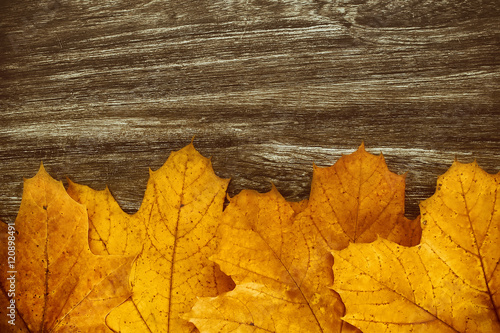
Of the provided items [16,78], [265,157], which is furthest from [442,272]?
[16,78]

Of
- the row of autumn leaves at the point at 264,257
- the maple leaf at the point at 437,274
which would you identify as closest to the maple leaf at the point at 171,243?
the row of autumn leaves at the point at 264,257

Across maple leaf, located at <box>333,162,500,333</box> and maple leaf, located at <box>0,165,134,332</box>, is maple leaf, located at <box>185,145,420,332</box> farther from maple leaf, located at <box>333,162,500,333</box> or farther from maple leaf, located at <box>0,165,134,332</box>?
maple leaf, located at <box>0,165,134,332</box>

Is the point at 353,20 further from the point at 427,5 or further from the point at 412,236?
the point at 412,236

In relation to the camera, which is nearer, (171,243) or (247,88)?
(171,243)

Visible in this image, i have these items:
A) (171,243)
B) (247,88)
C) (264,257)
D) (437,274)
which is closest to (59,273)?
(171,243)

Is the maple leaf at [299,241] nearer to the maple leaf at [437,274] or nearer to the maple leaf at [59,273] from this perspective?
the maple leaf at [437,274]

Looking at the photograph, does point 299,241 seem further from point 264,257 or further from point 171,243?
point 171,243

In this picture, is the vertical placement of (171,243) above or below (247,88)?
below

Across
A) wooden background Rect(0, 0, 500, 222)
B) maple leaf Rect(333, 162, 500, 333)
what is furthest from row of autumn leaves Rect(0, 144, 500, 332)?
wooden background Rect(0, 0, 500, 222)
